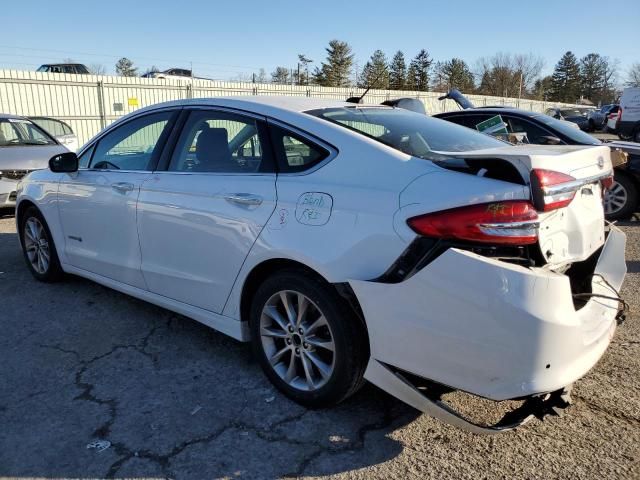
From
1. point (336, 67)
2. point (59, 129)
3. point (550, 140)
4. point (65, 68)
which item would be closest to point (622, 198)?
point (550, 140)

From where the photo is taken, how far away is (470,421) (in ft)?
7.52

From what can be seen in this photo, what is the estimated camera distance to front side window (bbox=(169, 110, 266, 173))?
315 cm

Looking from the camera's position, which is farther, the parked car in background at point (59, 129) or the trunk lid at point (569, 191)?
Answer: the parked car in background at point (59, 129)

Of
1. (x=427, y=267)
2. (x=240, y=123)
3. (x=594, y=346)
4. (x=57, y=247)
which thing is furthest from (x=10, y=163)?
(x=594, y=346)

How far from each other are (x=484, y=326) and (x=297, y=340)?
1080mm

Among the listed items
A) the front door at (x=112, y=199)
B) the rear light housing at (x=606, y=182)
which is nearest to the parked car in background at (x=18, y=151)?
the front door at (x=112, y=199)

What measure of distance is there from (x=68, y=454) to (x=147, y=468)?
1.33ft

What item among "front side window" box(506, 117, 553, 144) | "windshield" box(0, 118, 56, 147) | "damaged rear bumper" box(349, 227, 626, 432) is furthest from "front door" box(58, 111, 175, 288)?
"front side window" box(506, 117, 553, 144)

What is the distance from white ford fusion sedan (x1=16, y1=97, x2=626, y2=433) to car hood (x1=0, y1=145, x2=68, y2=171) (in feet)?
16.0

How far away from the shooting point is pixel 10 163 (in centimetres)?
780

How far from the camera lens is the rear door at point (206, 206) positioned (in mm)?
2990

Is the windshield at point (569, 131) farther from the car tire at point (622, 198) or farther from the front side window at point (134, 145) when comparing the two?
the front side window at point (134, 145)

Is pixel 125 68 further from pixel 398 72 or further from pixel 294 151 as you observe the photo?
pixel 294 151

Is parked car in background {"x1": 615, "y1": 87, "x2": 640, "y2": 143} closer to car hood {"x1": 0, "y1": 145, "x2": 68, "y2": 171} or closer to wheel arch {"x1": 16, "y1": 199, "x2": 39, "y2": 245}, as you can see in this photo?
car hood {"x1": 0, "y1": 145, "x2": 68, "y2": 171}
